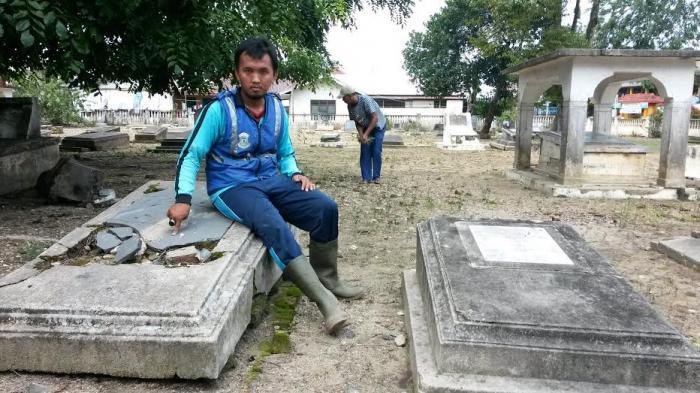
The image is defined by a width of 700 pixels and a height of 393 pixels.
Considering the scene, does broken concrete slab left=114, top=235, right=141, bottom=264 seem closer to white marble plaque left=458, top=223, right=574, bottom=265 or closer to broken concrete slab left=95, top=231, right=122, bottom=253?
broken concrete slab left=95, top=231, right=122, bottom=253

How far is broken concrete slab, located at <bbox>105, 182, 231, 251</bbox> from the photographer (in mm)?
2913

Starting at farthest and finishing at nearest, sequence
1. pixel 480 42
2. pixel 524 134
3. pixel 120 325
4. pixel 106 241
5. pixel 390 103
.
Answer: pixel 390 103 → pixel 480 42 → pixel 524 134 → pixel 106 241 → pixel 120 325

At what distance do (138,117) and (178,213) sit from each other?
31316 mm

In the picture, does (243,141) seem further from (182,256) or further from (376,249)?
(376,249)

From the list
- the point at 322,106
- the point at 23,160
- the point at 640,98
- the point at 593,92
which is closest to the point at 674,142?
the point at 593,92

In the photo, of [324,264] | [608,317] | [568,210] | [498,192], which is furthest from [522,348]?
[498,192]

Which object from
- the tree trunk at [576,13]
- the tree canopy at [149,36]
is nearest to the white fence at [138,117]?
the tree trunk at [576,13]

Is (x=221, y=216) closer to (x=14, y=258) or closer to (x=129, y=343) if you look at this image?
(x=129, y=343)

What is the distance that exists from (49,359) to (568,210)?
6.02m

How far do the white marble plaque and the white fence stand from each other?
28631 millimetres

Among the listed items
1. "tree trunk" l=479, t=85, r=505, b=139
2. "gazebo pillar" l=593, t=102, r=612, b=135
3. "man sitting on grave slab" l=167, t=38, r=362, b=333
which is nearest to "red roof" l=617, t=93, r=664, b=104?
"tree trunk" l=479, t=85, r=505, b=139

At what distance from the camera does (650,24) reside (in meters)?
38.8

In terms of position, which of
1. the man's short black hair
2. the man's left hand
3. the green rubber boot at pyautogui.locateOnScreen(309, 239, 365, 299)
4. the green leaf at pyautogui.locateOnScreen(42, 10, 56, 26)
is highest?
the green leaf at pyautogui.locateOnScreen(42, 10, 56, 26)

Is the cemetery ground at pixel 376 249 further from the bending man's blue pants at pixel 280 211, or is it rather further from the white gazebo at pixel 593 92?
the white gazebo at pixel 593 92
